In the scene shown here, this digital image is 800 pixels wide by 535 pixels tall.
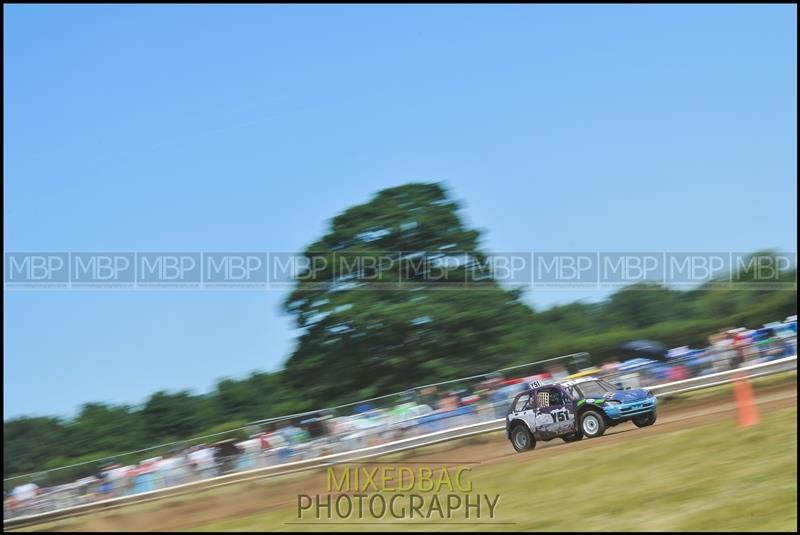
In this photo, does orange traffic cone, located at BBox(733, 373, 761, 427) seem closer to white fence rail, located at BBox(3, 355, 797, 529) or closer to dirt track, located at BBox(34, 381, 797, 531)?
dirt track, located at BBox(34, 381, 797, 531)

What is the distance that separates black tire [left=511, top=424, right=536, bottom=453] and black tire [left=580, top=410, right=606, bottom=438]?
987 millimetres

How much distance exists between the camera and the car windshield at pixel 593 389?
13652mm

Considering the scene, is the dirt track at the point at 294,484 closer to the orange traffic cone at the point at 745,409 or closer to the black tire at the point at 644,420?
the black tire at the point at 644,420

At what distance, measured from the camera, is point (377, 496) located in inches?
482

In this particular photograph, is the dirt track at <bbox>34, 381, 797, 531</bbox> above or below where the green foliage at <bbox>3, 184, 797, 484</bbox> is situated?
below

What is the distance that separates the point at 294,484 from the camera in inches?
622

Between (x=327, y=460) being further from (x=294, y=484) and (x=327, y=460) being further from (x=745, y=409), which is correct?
(x=745, y=409)

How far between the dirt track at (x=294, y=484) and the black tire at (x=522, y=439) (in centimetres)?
16

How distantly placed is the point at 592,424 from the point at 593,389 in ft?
1.93

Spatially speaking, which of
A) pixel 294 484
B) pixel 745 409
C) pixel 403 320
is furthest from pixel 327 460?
pixel 403 320

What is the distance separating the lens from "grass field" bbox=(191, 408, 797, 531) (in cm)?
970

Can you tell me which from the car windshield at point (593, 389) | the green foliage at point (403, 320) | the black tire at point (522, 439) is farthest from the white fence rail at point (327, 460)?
the green foliage at point (403, 320)

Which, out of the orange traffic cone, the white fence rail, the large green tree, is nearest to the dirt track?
the white fence rail

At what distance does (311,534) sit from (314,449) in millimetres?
5776
